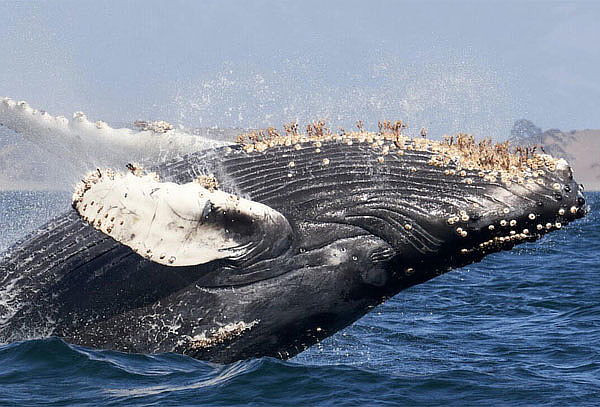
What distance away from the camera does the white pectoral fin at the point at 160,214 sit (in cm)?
720

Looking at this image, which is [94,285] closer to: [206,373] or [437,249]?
[206,373]

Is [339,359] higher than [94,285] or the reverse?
the reverse

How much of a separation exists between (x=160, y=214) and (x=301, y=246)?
1.70 m

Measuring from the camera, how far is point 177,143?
961cm

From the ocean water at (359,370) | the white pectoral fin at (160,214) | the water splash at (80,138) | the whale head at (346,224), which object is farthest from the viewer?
the water splash at (80,138)

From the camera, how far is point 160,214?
7242mm

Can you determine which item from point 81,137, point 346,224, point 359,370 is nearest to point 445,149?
point 346,224

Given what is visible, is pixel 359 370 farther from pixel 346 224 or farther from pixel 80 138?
pixel 80 138

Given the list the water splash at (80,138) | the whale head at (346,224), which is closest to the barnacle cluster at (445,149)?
the whale head at (346,224)

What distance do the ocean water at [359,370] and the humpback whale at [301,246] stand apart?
0.27m

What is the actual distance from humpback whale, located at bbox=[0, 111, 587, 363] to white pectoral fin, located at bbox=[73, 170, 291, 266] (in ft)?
1.52

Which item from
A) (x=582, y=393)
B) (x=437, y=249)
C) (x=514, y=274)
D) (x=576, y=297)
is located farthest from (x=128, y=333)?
(x=514, y=274)

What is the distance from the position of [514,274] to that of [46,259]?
19389 mm

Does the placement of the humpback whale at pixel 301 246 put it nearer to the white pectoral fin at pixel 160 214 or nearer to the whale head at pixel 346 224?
the whale head at pixel 346 224
